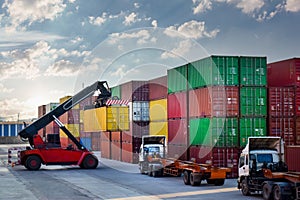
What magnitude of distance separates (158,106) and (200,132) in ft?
38.7

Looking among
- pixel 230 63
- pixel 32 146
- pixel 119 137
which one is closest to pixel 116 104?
pixel 119 137

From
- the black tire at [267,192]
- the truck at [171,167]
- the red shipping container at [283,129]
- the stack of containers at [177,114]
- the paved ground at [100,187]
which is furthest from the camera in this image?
the stack of containers at [177,114]

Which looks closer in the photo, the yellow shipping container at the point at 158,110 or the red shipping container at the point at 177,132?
the red shipping container at the point at 177,132

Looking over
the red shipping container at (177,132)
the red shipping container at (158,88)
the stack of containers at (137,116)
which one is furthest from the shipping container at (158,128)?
the red shipping container at (177,132)

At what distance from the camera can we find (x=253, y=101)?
3153 centimetres

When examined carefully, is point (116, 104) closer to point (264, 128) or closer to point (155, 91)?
point (155, 91)

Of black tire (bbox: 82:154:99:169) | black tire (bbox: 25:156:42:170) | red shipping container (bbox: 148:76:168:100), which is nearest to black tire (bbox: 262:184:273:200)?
red shipping container (bbox: 148:76:168:100)

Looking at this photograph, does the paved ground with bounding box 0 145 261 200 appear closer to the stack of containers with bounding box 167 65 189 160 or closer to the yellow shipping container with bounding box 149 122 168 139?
the stack of containers with bounding box 167 65 189 160

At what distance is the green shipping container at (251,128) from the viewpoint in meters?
31.2

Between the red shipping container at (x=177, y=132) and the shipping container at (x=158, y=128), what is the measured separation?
3.88 meters

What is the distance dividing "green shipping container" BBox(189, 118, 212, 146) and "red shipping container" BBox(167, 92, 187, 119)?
1628mm

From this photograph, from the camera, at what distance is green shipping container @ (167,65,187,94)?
113 feet

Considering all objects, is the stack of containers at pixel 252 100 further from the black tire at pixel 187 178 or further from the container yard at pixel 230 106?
the black tire at pixel 187 178

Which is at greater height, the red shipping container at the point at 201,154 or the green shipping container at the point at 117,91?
the green shipping container at the point at 117,91
